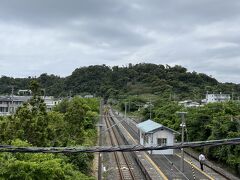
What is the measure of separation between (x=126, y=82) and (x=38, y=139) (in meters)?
113

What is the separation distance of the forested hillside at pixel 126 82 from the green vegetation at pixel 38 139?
264ft

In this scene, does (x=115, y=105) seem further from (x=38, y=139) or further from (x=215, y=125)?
(x=38, y=139)

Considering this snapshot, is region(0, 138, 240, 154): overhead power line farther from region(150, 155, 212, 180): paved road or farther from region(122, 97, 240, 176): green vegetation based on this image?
region(122, 97, 240, 176): green vegetation

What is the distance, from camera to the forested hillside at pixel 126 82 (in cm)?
11719

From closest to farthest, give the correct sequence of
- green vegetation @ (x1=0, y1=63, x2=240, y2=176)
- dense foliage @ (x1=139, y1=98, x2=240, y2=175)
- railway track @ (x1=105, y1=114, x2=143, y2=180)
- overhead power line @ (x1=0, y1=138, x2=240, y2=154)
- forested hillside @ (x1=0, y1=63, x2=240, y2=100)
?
1. overhead power line @ (x1=0, y1=138, x2=240, y2=154)
2. green vegetation @ (x1=0, y1=63, x2=240, y2=176)
3. railway track @ (x1=105, y1=114, x2=143, y2=180)
4. dense foliage @ (x1=139, y1=98, x2=240, y2=175)
5. forested hillside @ (x1=0, y1=63, x2=240, y2=100)

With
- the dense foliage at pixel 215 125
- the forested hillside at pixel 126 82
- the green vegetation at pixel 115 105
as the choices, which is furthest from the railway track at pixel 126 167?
the forested hillside at pixel 126 82

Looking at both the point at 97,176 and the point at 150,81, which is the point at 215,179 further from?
the point at 150,81

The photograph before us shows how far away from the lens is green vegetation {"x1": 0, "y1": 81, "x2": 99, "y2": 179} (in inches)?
509

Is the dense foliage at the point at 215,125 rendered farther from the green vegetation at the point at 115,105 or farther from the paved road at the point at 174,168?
the paved road at the point at 174,168

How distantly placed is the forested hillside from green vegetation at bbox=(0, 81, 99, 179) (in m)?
80.4

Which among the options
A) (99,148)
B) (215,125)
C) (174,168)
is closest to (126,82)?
(215,125)

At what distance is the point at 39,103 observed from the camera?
20516 mm

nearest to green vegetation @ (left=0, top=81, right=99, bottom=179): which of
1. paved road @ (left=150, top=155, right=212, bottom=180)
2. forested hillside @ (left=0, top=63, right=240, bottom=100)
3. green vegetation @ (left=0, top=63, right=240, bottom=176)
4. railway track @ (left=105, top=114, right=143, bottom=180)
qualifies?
green vegetation @ (left=0, top=63, right=240, bottom=176)

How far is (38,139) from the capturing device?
1920 cm
